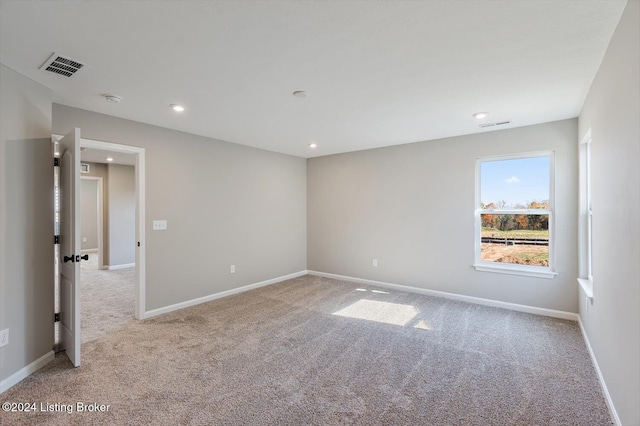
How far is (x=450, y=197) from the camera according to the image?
4695mm

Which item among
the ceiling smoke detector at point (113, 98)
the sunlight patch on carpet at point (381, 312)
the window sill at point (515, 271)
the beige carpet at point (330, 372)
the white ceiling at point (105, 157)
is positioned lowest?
the beige carpet at point (330, 372)

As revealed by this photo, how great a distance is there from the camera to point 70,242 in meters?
2.73

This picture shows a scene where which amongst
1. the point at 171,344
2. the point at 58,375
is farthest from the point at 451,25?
the point at 58,375

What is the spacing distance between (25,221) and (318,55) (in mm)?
2794

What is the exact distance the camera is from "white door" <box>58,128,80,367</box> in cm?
267

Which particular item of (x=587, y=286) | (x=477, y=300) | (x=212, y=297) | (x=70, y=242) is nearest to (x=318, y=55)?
(x=70, y=242)

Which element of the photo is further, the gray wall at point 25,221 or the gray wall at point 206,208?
the gray wall at point 206,208

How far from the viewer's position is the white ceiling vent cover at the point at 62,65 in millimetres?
2257

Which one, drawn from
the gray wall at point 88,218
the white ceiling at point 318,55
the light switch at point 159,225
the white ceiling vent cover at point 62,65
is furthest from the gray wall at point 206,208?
the gray wall at point 88,218

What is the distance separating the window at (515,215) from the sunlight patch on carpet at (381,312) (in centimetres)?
133

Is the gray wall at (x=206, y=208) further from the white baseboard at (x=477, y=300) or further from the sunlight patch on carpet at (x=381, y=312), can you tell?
Result: the sunlight patch on carpet at (x=381, y=312)

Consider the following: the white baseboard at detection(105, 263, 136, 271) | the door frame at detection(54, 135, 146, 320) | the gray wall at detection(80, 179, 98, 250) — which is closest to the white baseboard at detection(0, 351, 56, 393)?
the door frame at detection(54, 135, 146, 320)

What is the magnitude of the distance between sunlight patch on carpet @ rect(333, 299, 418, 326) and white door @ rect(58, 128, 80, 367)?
2.78m

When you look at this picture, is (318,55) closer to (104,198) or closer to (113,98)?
(113,98)
